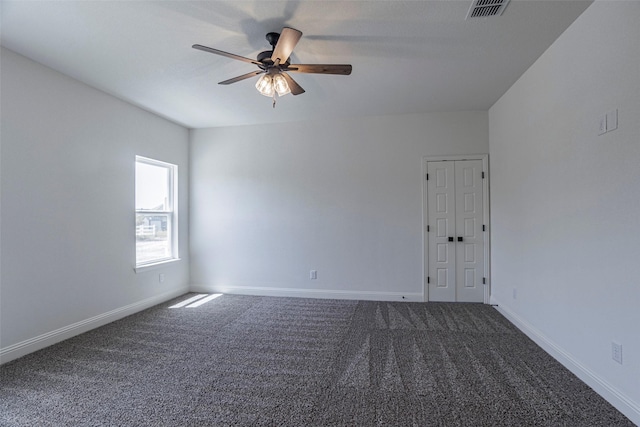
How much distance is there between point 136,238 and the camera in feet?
12.7

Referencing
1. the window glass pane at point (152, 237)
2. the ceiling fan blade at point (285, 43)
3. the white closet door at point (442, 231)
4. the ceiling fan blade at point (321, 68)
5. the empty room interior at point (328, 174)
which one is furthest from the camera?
the white closet door at point (442, 231)

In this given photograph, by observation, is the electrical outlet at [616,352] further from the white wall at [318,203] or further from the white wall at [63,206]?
the white wall at [63,206]

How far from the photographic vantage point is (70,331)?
3.02 metres

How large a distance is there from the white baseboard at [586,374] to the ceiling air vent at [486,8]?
2.67 m

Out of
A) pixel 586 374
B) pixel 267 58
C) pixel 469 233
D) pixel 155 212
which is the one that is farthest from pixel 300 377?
pixel 155 212

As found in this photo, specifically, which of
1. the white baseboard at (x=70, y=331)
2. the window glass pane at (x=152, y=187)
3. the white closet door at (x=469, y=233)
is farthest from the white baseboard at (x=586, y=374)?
the window glass pane at (x=152, y=187)

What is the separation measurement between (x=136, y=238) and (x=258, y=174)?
1.91 meters

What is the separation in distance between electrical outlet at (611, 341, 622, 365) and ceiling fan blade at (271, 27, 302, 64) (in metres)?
2.90

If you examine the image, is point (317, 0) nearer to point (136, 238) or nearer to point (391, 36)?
point (391, 36)

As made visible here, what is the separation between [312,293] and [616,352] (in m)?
3.30

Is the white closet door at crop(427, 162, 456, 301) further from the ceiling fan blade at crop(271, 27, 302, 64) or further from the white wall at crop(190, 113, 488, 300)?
the ceiling fan blade at crop(271, 27, 302, 64)

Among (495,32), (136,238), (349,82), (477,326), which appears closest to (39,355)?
(136,238)

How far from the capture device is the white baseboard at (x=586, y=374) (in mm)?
1793

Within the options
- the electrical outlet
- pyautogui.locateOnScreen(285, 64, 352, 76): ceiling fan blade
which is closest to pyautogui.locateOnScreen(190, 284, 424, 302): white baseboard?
the electrical outlet
